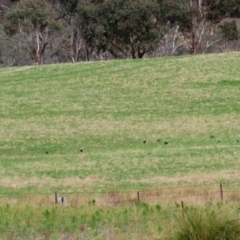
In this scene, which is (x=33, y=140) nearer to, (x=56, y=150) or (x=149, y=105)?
(x=56, y=150)

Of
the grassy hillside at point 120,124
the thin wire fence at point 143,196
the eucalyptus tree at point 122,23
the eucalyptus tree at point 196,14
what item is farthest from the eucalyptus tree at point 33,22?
the thin wire fence at point 143,196

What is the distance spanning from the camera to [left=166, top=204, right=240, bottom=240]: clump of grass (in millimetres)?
10258

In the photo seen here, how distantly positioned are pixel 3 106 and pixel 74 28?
2671 cm

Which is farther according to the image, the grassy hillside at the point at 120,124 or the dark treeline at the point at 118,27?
the dark treeline at the point at 118,27

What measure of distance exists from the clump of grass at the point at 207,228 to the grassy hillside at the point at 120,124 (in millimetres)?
11329

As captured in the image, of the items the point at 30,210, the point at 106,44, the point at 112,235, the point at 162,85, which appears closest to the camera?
the point at 112,235

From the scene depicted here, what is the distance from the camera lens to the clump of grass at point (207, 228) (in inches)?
404

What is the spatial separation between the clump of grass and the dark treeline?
1778 inches

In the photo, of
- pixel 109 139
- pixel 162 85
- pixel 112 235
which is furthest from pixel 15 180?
pixel 162 85

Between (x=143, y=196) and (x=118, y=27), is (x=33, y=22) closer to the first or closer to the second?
(x=118, y=27)

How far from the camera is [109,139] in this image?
31.8m

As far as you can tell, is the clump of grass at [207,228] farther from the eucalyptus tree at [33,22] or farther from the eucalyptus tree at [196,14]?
the eucalyptus tree at [33,22]

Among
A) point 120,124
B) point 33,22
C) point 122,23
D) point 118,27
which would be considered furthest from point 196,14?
point 120,124

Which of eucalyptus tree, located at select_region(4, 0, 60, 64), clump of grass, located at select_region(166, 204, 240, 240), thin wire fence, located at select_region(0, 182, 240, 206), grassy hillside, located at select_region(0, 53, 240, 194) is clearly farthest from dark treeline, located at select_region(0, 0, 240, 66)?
clump of grass, located at select_region(166, 204, 240, 240)
